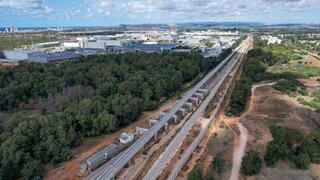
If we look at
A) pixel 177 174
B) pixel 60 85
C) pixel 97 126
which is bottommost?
pixel 177 174

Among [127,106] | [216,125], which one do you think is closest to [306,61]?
[216,125]

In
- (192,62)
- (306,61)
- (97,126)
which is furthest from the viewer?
(306,61)

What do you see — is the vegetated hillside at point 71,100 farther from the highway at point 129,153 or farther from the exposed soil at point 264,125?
the exposed soil at point 264,125

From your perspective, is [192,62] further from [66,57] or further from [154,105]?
[66,57]

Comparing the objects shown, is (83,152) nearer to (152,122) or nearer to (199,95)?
(152,122)

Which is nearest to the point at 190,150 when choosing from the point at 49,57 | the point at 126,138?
the point at 126,138

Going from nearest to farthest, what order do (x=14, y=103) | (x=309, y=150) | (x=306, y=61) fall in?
(x=309, y=150)
(x=14, y=103)
(x=306, y=61)
